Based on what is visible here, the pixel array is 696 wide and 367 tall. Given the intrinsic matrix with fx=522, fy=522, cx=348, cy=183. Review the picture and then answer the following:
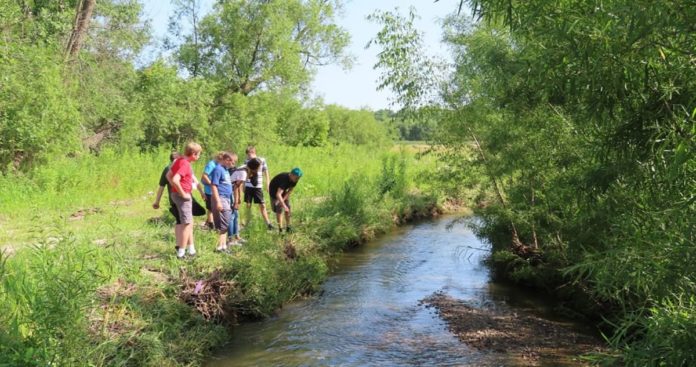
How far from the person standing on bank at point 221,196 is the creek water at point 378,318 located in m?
1.56

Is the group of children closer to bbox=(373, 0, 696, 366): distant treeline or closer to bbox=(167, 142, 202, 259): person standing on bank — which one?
bbox=(167, 142, 202, 259): person standing on bank

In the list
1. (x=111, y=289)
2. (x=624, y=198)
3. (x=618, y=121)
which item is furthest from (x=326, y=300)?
(x=618, y=121)

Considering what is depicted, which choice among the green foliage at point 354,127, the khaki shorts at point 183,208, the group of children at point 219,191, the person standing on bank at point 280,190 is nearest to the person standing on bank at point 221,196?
the group of children at point 219,191

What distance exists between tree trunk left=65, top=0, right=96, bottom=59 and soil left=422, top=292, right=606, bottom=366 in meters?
14.9

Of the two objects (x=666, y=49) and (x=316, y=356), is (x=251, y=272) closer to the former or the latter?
(x=316, y=356)

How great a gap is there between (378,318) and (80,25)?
14984 mm

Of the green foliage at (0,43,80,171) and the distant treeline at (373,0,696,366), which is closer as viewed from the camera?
the distant treeline at (373,0,696,366)

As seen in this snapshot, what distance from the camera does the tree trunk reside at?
675 inches

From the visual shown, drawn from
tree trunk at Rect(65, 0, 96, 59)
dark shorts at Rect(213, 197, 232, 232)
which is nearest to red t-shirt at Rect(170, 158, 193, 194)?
dark shorts at Rect(213, 197, 232, 232)

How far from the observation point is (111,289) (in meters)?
6.02

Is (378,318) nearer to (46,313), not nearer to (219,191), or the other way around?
(219,191)

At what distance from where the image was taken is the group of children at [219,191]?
7418mm

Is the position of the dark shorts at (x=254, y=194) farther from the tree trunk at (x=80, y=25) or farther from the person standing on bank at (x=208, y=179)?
the tree trunk at (x=80, y=25)

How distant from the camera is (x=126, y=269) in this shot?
6598mm
